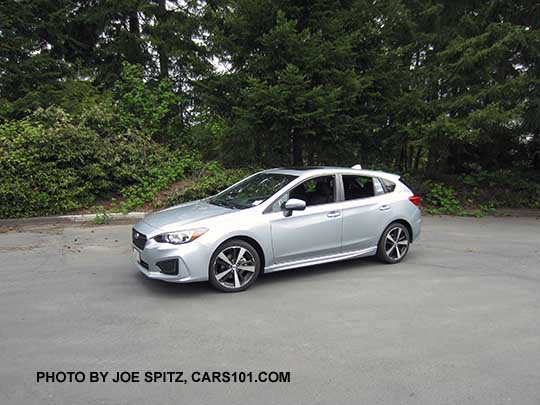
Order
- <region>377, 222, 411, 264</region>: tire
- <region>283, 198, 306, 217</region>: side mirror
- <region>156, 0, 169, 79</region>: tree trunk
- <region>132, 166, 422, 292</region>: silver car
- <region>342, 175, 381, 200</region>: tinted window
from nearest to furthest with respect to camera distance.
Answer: <region>132, 166, 422, 292</region>: silver car
<region>283, 198, 306, 217</region>: side mirror
<region>342, 175, 381, 200</region>: tinted window
<region>377, 222, 411, 264</region>: tire
<region>156, 0, 169, 79</region>: tree trunk

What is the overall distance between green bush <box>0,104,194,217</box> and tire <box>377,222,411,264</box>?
6918 millimetres

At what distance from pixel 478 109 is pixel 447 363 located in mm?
9079

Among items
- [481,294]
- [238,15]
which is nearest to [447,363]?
[481,294]

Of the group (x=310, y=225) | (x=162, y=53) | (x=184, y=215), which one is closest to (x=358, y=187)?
(x=310, y=225)

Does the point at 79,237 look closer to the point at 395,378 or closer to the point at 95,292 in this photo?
the point at 95,292

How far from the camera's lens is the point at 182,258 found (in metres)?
4.79

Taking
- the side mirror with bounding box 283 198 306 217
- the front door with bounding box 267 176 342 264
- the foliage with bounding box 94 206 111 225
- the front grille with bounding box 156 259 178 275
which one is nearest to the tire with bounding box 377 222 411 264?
the front door with bounding box 267 176 342 264

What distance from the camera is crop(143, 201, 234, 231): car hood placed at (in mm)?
5074

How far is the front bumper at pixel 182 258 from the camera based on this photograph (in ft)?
15.8

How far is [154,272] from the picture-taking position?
4.98m

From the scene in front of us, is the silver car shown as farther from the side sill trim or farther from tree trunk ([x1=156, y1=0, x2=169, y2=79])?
tree trunk ([x1=156, y1=0, x2=169, y2=79])

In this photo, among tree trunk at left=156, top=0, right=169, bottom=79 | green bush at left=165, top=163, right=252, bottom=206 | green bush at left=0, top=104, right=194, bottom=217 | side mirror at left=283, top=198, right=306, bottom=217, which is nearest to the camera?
side mirror at left=283, top=198, right=306, bottom=217

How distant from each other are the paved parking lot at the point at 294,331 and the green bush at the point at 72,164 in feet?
11.7

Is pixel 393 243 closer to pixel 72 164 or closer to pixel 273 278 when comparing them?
pixel 273 278
